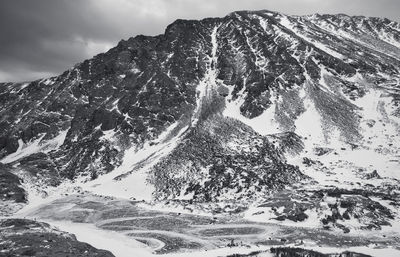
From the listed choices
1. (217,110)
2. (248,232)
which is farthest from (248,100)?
(248,232)

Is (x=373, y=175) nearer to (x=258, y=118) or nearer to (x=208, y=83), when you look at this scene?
(x=258, y=118)

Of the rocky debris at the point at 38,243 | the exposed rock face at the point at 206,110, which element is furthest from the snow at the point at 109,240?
the exposed rock face at the point at 206,110

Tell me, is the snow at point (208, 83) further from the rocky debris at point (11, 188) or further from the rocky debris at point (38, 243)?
the rocky debris at point (38, 243)

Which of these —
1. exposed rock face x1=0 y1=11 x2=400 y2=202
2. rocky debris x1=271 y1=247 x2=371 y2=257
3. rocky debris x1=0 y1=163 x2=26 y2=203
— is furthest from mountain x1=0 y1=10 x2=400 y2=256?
rocky debris x1=271 y1=247 x2=371 y2=257

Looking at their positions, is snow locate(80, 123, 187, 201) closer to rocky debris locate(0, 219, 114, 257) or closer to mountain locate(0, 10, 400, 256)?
mountain locate(0, 10, 400, 256)

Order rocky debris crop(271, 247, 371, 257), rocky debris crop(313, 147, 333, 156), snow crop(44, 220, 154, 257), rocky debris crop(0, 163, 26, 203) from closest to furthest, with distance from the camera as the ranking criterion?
1. rocky debris crop(271, 247, 371, 257)
2. snow crop(44, 220, 154, 257)
3. rocky debris crop(0, 163, 26, 203)
4. rocky debris crop(313, 147, 333, 156)

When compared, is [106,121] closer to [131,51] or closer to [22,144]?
[22,144]

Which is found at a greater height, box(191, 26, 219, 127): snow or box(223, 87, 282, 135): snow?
box(191, 26, 219, 127): snow
